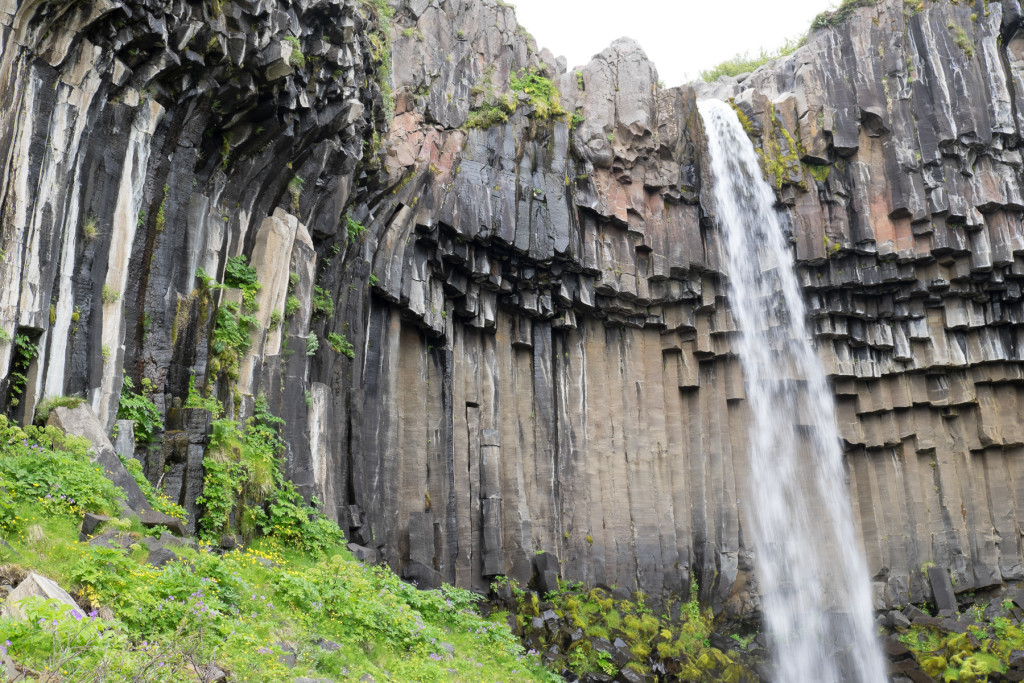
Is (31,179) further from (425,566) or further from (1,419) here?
(425,566)

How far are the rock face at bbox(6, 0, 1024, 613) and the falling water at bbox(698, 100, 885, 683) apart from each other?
531 mm

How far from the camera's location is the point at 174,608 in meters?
5.71

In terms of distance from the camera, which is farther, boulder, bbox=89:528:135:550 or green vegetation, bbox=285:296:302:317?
green vegetation, bbox=285:296:302:317

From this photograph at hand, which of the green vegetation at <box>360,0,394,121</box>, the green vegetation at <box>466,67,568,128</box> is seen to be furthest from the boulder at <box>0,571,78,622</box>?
the green vegetation at <box>466,67,568,128</box>

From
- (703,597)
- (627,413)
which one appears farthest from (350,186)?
(703,597)

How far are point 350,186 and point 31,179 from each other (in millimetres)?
6298

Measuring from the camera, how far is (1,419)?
761 cm

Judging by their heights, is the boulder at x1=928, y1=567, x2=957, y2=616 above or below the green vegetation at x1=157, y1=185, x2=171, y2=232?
below

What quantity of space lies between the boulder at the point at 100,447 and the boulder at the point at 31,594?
3.26m

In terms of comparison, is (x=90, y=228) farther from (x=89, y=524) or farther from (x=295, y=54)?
(x=89, y=524)

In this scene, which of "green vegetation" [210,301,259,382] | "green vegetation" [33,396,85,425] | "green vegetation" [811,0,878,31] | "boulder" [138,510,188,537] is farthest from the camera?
"green vegetation" [811,0,878,31]

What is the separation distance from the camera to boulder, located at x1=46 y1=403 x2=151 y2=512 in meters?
8.26

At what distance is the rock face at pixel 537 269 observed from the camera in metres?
10.5

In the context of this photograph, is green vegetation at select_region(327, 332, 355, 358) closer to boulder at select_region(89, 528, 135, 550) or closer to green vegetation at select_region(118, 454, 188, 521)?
green vegetation at select_region(118, 454, 188, 521)
